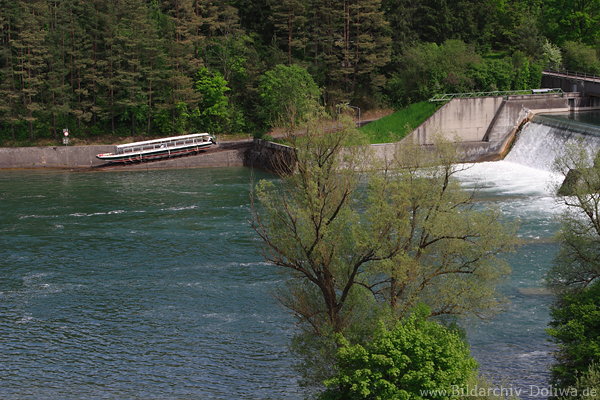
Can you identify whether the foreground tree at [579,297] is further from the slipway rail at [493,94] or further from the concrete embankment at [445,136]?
the slipway rail at [493,94]

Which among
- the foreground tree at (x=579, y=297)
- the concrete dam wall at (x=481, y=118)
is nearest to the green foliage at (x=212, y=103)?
the concrete dam wall at (x=481, y=118)

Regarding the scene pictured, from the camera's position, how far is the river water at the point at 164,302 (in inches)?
1181

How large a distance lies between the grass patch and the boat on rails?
43.3 ft

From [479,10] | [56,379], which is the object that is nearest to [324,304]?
[56,379]

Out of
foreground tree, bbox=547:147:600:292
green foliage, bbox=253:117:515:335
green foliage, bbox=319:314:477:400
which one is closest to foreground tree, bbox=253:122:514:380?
green foliage, bbox=253:117:515:335

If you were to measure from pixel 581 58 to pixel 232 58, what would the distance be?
99.2 ft

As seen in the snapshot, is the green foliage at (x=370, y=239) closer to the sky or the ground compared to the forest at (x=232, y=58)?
closer to the ground

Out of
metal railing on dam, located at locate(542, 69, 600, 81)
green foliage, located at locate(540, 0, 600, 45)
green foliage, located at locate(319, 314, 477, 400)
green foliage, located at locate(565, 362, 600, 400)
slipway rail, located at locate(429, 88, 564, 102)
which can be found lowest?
green foliage, located at locate(565, 362, 600, 400)

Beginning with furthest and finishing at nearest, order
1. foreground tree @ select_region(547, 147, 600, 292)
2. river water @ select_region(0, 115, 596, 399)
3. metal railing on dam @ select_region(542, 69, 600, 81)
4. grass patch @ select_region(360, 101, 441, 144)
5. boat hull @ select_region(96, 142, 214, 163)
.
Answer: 1. metal railing on dam @ select_region(542, 69, 600, 81)
2. grass patch @ select_region(360, 101, 441, 144)
3. boat hull @ select_region(96, 142, 214, 163)
4. river water @ select_region(0, 115, 596, 399)
5. foreground tree @ select_region(547, 147, 600, 292)

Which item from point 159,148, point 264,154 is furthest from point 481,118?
point 159,148

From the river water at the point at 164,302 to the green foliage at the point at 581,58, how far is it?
20.7 metres

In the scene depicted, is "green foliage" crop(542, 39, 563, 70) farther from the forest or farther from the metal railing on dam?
the metal railing on dam

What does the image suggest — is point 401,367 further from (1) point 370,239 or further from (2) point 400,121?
(2) point 400,121

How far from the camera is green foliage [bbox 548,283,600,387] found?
85.6 feet
